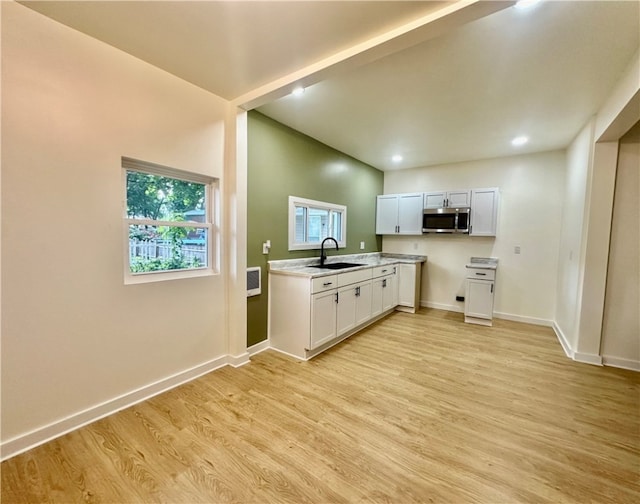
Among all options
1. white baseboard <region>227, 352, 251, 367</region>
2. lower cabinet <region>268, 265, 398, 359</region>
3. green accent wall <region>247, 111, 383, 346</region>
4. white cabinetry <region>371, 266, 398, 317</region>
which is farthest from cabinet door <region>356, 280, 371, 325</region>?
white baseboard <region>227, 352, 251, 367</region>

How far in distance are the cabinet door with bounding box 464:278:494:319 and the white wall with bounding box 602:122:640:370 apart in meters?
1.34

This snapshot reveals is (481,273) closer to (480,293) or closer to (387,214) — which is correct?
(480,293)

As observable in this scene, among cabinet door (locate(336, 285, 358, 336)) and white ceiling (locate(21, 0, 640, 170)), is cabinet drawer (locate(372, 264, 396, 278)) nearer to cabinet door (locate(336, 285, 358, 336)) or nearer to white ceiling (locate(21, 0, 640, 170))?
cabinet door (locate(336, 285, 358, 336))

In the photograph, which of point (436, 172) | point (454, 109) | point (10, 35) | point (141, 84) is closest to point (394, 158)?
point (436, 172)

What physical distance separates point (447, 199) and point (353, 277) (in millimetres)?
2419

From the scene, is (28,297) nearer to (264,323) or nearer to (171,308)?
(171,308)

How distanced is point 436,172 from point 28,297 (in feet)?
17.9

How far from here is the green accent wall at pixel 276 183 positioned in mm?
3127

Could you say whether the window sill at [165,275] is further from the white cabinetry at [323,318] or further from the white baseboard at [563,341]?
the white baseboard at [563,341]

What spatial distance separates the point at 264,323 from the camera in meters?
3.32

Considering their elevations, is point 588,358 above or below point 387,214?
below

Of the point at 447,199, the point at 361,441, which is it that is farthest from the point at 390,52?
the point at 447,199

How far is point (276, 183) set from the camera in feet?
11.1

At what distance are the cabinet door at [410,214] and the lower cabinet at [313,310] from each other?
1.77 m
